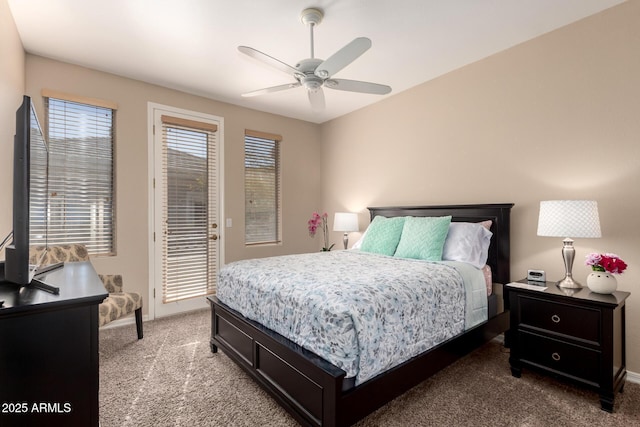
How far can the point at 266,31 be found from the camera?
2580 millimetres

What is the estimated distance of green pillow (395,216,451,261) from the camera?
2.77 m

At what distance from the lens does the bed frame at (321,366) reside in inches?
60.1

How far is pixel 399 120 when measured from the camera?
3906mm

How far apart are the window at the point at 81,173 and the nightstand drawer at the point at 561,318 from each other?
3.98m

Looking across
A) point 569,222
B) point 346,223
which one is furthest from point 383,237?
point 569,222

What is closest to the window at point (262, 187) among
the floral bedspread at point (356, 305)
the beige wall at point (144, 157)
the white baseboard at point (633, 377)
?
the beige wall at point (144, 157)

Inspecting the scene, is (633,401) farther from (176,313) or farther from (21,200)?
(176,313)

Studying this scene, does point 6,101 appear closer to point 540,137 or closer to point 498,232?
point 498,232

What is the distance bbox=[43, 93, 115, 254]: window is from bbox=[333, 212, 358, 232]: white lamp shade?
267cm

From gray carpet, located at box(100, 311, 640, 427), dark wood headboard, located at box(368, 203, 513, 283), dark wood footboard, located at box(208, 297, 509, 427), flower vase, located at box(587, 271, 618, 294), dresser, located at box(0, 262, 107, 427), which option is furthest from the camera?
dark wood headboard, located at box(368, 203, 513, 283)

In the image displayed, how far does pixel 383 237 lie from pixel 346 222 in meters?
1.01

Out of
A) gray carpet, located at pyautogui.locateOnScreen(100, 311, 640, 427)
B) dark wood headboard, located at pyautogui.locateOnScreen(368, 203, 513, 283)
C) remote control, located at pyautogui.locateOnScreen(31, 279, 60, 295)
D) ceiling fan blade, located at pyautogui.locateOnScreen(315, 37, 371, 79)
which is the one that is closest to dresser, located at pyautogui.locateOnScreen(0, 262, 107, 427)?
remote control, located at pyautogui.locateOnScreen(31, 279, 60, 295)

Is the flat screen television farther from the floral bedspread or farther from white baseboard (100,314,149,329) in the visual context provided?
white baseboard (100,314,149,329)

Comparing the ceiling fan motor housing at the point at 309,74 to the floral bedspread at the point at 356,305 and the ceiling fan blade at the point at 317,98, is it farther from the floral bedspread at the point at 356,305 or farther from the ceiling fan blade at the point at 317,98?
A: the floral bedspread at the point at 356,305
